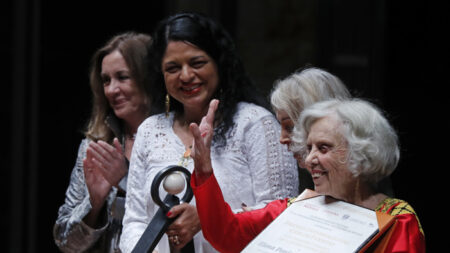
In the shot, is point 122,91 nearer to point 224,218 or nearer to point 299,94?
point 299,94

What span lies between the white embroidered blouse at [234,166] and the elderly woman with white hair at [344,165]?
0.34 metres

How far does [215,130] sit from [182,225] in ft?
1.71

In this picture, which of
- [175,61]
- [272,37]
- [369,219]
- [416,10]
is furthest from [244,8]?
[369,219]

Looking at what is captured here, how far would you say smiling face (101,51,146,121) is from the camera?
3258 mm

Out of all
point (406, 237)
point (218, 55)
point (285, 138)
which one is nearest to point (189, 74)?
point (218, 55)

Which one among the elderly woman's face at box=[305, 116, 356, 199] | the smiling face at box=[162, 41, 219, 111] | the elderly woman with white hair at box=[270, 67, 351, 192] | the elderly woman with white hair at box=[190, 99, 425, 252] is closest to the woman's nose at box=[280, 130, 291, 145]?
the elderly woman with white hair at box=[270, 67, 351, 192]

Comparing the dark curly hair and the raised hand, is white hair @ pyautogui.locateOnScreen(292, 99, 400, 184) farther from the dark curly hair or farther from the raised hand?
the raised hand

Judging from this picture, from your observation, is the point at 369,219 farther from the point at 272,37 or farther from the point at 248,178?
the point at 272,37

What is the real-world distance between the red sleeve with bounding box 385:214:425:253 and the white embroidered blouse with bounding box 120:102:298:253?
0.62m

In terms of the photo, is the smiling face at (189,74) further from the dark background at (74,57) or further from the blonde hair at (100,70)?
the dark background at (74,57)

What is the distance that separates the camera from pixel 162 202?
7.39ft

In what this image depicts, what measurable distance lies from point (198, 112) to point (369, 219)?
1017 mm

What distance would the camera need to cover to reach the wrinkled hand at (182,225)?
229cm

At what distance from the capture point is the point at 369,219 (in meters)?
1.96
